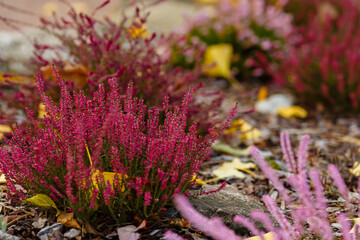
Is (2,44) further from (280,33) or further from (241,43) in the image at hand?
(280,33)

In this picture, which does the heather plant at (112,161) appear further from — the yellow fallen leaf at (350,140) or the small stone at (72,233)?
the yellow fallen leaf at (350,140)

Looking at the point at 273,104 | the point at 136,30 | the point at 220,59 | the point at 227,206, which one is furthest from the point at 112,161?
the point at 220,59

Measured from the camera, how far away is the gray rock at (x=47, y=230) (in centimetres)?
160

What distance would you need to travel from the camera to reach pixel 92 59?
2463 millimetres

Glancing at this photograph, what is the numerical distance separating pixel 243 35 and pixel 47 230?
387 cm

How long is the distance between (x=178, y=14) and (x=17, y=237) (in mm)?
6225

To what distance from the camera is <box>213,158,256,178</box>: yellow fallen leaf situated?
A: 232 centimetres

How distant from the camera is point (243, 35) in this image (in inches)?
196

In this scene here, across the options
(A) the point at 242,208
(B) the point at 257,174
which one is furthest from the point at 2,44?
(A) the point at 242,208

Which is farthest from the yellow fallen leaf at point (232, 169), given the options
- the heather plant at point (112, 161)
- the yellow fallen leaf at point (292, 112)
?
the yellow fallen leaf at point (292, 112)

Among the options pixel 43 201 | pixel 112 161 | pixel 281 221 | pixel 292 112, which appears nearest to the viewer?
pixel 281 221

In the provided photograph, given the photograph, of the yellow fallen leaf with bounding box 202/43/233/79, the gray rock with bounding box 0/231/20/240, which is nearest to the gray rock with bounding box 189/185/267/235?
the gray rock with bounding box 0/231/20/240

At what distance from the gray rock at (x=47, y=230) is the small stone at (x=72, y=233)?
4 centimetres

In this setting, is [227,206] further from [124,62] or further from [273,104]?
[273,104]
